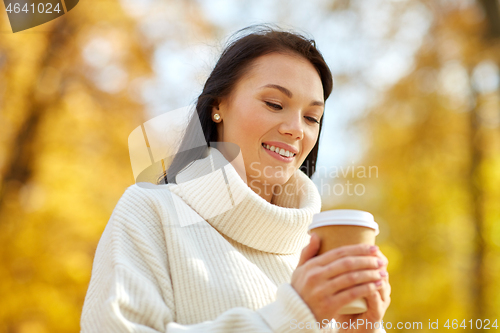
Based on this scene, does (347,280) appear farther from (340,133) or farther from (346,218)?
(340,133)

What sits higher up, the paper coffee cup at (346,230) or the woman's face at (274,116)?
the woman's face at (274,116)

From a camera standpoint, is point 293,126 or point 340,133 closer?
point 293,126

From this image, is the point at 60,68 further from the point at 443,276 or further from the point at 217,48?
the point at 443,276

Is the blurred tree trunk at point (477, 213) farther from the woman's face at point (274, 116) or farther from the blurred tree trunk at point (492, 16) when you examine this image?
the woman's face at point (274, 116)

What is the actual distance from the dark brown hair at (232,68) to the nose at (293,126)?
301 millimetres

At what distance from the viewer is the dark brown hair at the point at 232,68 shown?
5.98ft

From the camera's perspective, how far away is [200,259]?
141 cm

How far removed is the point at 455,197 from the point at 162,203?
20.4 ft

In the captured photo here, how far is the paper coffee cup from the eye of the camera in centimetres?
108

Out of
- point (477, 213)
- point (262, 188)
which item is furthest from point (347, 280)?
point (477, 213)

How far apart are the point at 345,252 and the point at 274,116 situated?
0.73 meters

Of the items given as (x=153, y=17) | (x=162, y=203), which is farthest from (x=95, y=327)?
(x=153, y=17)

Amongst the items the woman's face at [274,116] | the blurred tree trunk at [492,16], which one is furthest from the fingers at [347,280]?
the blurred tree trunk at [492,16]

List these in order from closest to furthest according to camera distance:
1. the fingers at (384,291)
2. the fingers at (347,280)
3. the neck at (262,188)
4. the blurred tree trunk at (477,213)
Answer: the fingers at (347,280), the fingers at (384,291), the neck at (262,188), the blurred tree trunk at (477,213)
